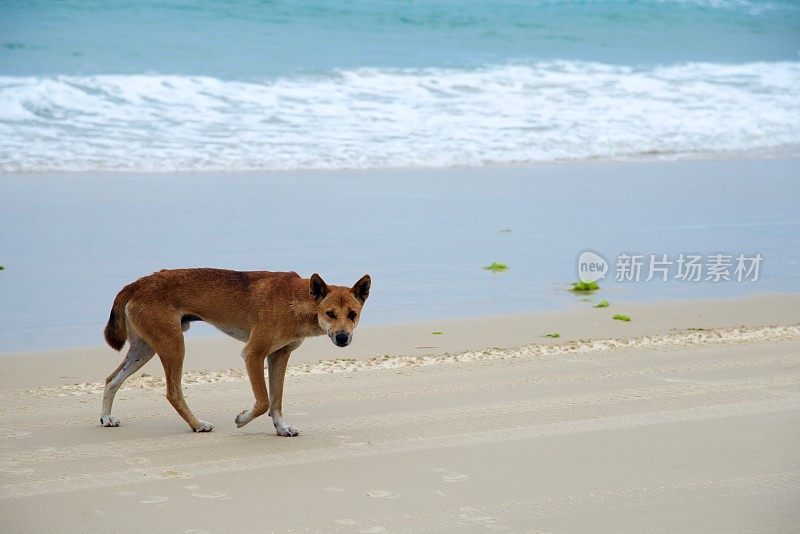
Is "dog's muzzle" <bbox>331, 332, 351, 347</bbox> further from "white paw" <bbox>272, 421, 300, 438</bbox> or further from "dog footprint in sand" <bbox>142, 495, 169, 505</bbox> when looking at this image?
"dog footprint in sand" <bbox>142, 495, 169, 505</bbox>

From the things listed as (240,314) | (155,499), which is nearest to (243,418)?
(240,314)

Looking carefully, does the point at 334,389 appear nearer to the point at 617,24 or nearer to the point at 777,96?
the point at 777,96

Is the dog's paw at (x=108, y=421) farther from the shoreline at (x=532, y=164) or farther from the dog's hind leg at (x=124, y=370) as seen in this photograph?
the shoreline at (x=532, y=164)

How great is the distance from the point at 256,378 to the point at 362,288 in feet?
2.56

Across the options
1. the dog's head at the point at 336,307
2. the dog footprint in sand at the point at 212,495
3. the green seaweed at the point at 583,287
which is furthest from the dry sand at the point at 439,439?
the green seaweed at the point at 583,287

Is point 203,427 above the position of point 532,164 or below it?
below

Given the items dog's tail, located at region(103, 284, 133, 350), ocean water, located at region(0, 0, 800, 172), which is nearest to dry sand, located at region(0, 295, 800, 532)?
dog's tail, located at region(103, 284, 133, 350)

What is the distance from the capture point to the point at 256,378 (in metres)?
6.45

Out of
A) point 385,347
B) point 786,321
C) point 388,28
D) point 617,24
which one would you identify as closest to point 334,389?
point 385,347

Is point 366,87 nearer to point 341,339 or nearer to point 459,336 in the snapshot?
point 459,336

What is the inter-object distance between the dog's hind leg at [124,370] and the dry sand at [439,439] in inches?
5.9

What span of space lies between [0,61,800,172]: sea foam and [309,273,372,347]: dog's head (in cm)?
1172

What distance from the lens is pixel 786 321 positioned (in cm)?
981

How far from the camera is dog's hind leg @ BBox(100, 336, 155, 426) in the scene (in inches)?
265
